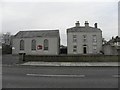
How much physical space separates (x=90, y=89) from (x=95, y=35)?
4690cm

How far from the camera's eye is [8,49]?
165 ft

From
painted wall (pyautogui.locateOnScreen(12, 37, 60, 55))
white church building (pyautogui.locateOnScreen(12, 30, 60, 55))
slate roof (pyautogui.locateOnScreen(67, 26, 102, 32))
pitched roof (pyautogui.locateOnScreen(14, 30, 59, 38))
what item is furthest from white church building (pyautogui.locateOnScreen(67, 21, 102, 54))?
painted wall (pyautogui.locateOnScreen(12, 37, 60, 55))

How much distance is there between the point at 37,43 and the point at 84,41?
12.9m

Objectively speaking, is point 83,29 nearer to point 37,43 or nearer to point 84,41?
point 84,41

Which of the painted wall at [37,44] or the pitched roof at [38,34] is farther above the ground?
→ the pitched roof at [38,34]

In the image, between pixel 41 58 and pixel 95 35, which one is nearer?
pixel 41 58

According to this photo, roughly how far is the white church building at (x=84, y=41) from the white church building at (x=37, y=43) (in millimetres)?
4240

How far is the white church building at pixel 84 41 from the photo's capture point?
52.5 metres

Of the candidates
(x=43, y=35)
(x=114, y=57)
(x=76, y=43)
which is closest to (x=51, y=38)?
(x=43, y=35)

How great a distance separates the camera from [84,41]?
174 ft

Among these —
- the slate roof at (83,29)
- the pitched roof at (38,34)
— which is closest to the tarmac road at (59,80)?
the pitched roof at (38,34)

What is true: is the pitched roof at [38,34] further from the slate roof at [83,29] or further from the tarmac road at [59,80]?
the tarmac road at [59,80]

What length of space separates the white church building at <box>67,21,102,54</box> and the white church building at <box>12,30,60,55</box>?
4.24m

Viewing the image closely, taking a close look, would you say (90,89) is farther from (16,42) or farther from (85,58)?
(16,42)
